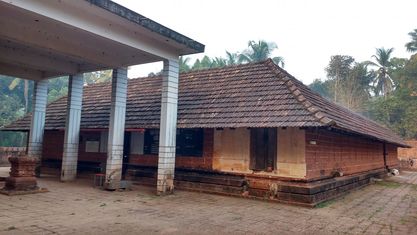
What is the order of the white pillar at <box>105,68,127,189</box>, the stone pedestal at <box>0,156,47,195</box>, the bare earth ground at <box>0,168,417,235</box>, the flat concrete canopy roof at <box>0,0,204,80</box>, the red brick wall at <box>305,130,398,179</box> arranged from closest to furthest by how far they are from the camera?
1. the bare earth ground at <box>0,168,417,235</box>
2. the flat concrete canopy roof at <box>0,0,204,80</box>
3. the stone pedestal at <box>0,156,47,195</box>
4. the red brick wall at <box>305,130,398,179</box>
5. the white pillar at <box>105,68,127,189</box>

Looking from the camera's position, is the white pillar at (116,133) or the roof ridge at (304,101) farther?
the white pillar at (116,133)

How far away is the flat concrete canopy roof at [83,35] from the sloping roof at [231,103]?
2164mm

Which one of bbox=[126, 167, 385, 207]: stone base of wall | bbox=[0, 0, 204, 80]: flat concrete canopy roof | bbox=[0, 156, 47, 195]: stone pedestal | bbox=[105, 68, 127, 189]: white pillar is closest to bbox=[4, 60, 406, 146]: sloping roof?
bbox=[105, 68, 127, 189]: white pillar

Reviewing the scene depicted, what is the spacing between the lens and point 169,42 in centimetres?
988

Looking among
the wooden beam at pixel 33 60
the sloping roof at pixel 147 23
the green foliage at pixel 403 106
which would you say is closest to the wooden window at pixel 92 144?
the wooden beam at pixel 33 60

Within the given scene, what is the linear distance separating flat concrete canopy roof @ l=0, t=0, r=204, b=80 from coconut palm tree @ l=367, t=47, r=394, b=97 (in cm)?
3847

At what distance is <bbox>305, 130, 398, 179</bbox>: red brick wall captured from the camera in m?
9.63

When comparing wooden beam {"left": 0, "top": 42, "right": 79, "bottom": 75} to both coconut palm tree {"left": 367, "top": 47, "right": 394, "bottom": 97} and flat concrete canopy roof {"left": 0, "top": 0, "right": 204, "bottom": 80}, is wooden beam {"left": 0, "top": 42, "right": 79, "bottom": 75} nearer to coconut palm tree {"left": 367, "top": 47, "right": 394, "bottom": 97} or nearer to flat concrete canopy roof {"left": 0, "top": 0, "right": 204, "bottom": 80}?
flat concrete canopy roof {"left": 0, "top": 0, "right": 204, "bottom": 80}

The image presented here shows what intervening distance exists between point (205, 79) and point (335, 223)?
8.25 metres

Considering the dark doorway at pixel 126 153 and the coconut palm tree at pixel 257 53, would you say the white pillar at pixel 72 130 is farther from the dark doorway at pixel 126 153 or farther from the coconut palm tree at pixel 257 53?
the coconut palm tree at pixel 257 53

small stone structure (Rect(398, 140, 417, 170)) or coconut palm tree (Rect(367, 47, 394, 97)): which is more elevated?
coconut palm tree (Rect(367, 47, 394, 97))

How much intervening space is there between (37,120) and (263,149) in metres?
10.3

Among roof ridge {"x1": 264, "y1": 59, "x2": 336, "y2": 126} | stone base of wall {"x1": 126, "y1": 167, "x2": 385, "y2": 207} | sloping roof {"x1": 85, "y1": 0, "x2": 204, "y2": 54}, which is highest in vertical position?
sloping roof {"x1": 85, "y1": 0, "x2": 204, "y2": 54}

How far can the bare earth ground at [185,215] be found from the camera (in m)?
6.10
